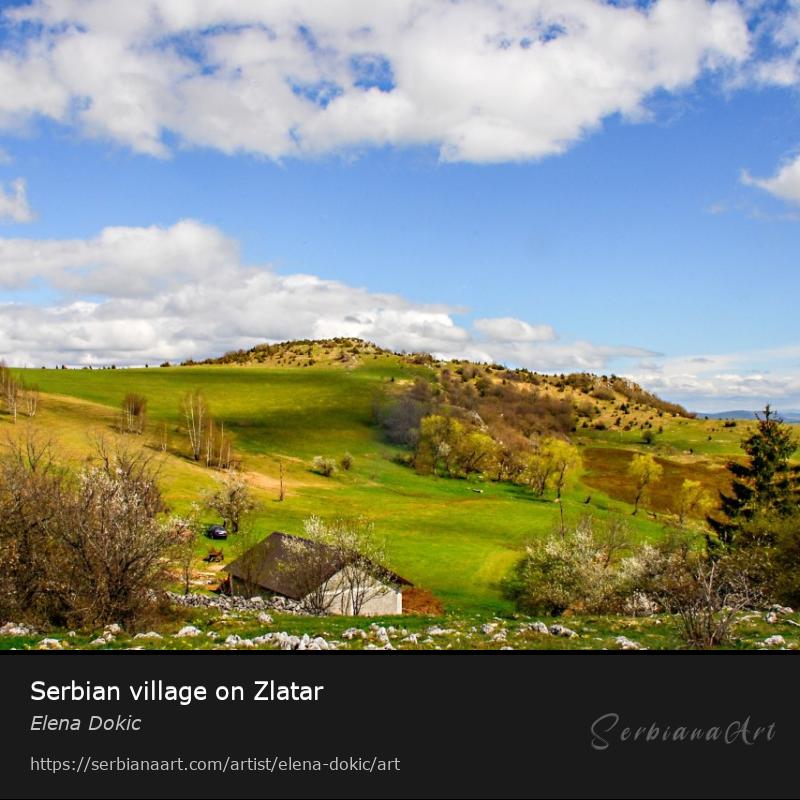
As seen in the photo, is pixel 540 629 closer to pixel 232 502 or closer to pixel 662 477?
pixel 232 502

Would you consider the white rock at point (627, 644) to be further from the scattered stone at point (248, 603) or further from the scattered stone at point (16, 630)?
the scattered stone at point (248, 603)

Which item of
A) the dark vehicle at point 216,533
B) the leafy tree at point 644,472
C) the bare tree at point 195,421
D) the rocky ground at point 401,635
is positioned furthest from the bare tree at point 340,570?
the leafy tree at point 644,472

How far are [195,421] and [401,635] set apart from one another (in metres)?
124

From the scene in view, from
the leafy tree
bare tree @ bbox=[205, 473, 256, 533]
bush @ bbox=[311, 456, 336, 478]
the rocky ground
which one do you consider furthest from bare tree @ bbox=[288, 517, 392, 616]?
the leafy tree

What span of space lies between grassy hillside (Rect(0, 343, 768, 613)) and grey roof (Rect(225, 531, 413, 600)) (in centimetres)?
644

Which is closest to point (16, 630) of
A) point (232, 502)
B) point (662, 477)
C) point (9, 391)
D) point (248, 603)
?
point (248, 603)

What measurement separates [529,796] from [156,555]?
49.4 ft

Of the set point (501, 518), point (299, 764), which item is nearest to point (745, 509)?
point (501, 518)

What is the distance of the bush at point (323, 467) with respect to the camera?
389 feet

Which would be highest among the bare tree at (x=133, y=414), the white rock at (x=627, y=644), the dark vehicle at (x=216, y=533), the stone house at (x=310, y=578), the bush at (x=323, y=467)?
the bare tree at (x=133, y=414)

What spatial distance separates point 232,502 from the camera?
264 ft

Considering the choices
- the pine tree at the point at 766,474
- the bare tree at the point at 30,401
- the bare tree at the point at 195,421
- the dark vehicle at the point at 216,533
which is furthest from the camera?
the bare tree at the point at 195,421

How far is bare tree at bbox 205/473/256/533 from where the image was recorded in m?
79.4

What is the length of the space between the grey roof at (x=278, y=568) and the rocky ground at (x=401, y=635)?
25.6 metres
